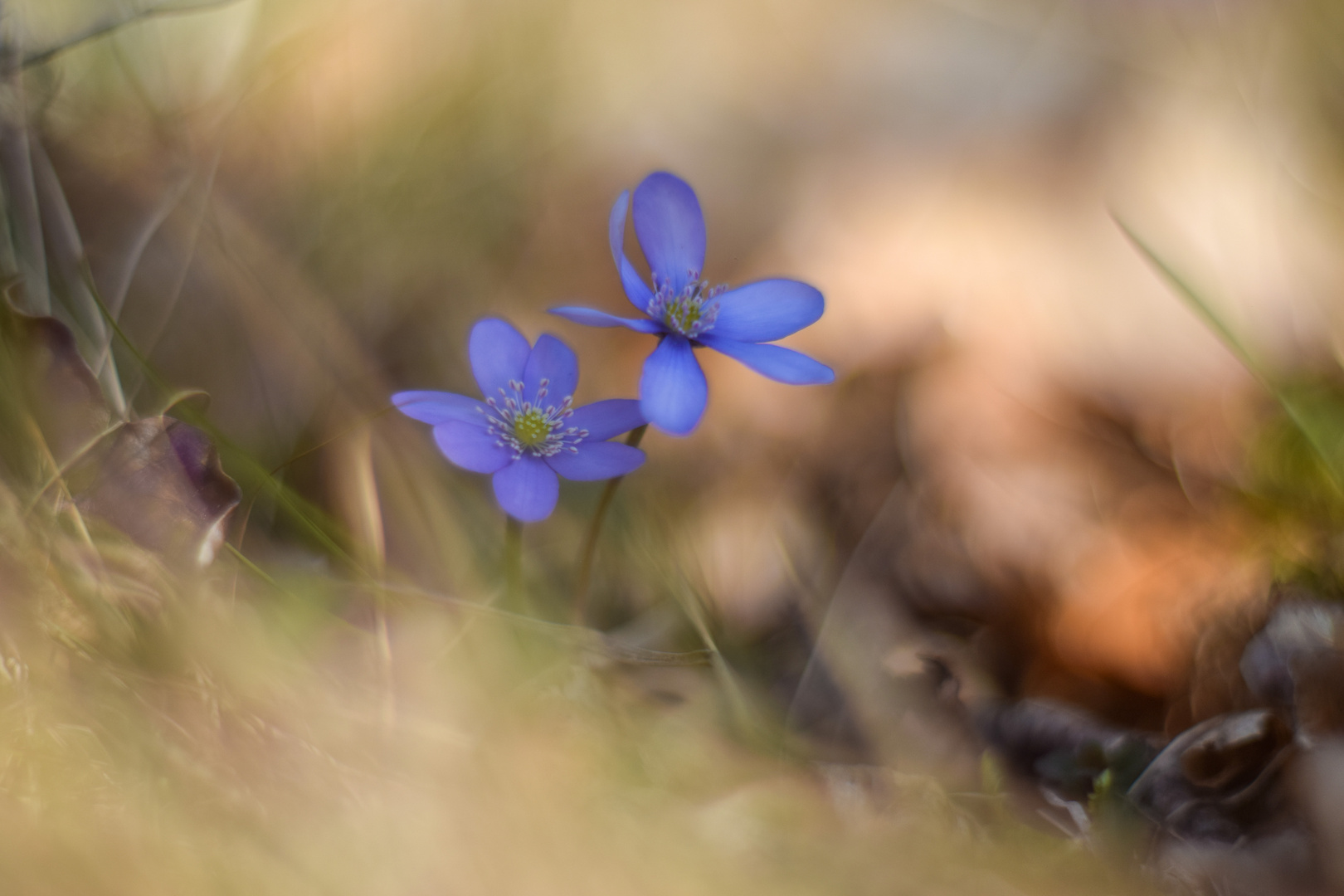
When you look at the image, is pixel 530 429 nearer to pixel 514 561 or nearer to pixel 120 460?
pixel 514 561

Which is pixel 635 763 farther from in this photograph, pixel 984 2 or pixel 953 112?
pixel 984 2

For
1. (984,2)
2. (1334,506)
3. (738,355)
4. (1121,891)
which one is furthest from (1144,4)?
(1121,891)

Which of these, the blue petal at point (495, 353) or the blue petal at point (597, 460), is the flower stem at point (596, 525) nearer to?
the blue petal at point (597, 460)

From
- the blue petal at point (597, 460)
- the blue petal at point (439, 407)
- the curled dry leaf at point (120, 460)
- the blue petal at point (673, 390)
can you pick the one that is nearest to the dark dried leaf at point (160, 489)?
the curled dry leaf at point (120, 460)

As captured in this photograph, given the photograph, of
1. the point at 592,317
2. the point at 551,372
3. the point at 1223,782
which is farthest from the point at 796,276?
the point at 1223,782

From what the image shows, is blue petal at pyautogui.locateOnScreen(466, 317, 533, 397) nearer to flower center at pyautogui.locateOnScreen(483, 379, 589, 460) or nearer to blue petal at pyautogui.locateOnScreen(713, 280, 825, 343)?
flower center at pyautogui.locateOnScreen(483, 379, 589, 460)
